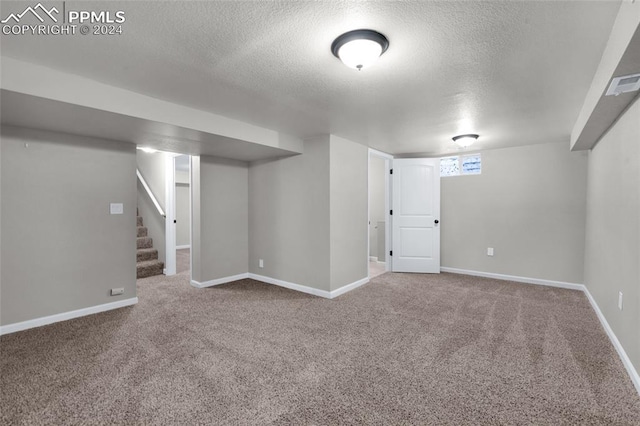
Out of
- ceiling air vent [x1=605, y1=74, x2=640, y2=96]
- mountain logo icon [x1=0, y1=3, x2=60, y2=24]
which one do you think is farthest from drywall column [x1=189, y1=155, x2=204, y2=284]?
ceiling air vent [x1=605, y1=74, x2=640, y2=96]

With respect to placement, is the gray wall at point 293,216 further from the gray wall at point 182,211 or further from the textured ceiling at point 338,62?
the gray wall at point 182,211

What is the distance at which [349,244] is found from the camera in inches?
178

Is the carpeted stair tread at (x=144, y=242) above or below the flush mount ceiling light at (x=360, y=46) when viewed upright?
below

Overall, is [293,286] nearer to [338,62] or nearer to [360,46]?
[338,62]

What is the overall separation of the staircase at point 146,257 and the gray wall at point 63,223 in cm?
153

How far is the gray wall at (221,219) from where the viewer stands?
15.3ft

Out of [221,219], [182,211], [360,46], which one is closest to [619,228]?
[360,46]

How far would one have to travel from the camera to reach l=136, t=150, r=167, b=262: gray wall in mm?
5656

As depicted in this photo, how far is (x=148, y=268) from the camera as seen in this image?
207 inches

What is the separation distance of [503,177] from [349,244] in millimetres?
2838

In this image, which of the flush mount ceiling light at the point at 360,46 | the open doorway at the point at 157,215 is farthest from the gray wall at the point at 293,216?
the flush mount ceiling light at the point at 360,46

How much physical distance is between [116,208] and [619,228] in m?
5.11

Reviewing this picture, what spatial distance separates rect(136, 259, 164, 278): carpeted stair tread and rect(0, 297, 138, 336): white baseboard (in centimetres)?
151

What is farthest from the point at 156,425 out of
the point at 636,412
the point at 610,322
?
the point at 610,322
